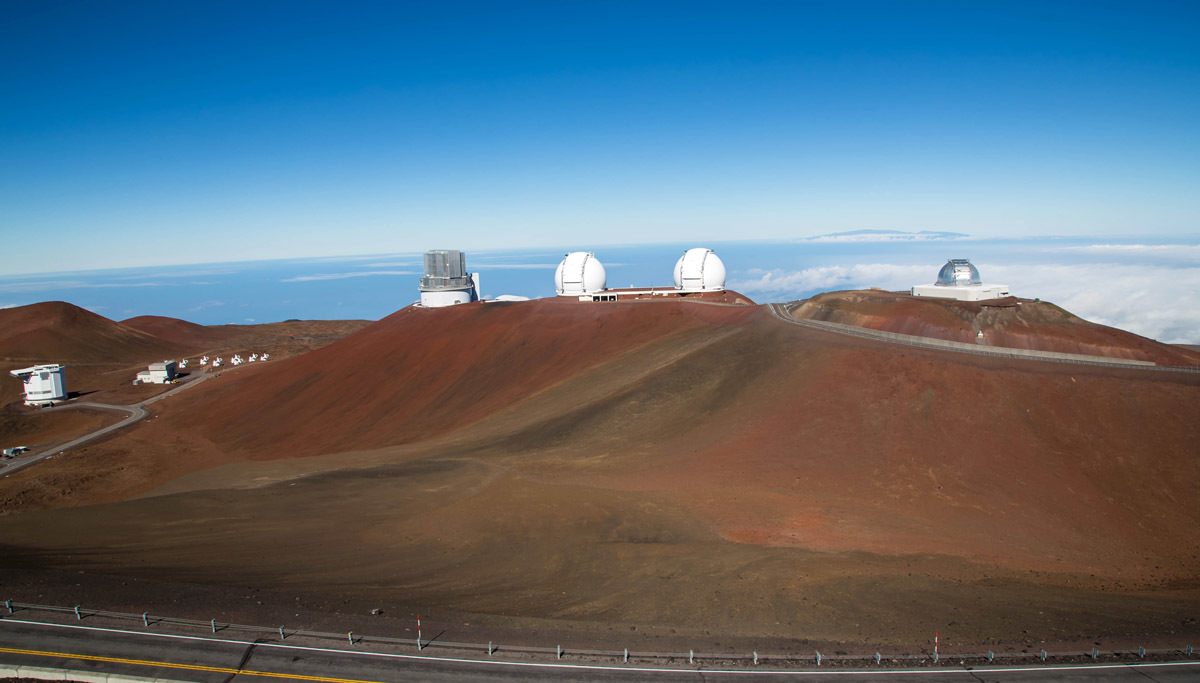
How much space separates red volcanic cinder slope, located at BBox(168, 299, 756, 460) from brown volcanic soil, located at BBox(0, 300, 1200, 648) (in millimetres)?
988

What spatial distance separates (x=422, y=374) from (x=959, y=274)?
123 ft

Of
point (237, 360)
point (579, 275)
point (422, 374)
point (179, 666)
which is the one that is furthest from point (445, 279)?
point (179, 666)

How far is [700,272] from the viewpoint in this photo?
203 feet

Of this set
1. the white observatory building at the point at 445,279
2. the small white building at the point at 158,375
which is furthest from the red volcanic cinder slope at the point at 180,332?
the white observatory building at the point at 445,279

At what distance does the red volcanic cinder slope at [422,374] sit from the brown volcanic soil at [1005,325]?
1008 centimetres

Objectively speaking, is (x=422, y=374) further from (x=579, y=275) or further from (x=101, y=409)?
(x=101, y=409)

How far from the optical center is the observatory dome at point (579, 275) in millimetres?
61594

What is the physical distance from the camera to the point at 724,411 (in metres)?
32.4

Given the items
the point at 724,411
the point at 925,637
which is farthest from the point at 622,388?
the point at 925,637

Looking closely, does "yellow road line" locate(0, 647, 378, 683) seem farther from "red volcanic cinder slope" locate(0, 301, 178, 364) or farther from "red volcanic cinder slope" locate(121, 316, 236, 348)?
"red volcanic cinder slope" locate(121, 316, 236, 348)

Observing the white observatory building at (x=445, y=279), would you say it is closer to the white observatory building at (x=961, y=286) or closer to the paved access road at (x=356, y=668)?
the white observatory building at (x=961, y=286)

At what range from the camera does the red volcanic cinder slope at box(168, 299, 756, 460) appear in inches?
1708

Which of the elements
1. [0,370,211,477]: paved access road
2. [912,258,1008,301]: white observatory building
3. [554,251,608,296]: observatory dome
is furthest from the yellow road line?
[554,251,608,296]: observatory dome

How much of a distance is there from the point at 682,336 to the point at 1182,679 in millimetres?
33632
